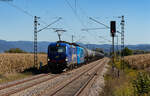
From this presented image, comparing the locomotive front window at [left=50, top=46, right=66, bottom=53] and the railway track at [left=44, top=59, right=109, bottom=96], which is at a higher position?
the locomotive front window at [left=50, top=46, right=66, bottom=53]

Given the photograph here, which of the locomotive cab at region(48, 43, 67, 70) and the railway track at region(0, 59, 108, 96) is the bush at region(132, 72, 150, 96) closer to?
the railway track at region(0, 59, 108, 96)

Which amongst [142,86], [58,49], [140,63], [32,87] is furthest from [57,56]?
[140,63]

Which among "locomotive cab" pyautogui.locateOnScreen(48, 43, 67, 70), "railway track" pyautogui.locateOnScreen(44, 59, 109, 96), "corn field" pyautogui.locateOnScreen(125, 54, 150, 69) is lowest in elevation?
"railway track" pyautogui.locateOnScreen(44, 59, 109, 96)

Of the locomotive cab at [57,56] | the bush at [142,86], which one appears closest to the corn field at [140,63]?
the locomotive cab at [57,56]

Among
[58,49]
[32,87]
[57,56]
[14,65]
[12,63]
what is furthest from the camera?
[14,65]

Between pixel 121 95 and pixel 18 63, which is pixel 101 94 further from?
pixel 18 63

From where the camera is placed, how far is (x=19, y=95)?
13508mm

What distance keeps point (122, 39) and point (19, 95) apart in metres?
15.6

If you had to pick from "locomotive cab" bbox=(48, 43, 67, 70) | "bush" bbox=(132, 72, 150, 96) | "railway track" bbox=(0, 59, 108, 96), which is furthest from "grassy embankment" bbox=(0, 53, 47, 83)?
"bush" bbox=(132, 72, 150, 96)

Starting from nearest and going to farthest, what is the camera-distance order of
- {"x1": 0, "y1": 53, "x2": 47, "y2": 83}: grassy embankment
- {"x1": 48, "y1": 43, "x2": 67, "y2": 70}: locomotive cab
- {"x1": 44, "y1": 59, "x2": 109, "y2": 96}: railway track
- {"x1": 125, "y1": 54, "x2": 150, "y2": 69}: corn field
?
{"x1": 44, "y1": 59, "x2": 109, "y2": 96}: railway track → {"x1": 48, "y1": 43, "x2": 67, "y2": 70}: locomotive cab → {"x1": 0, "y1": 53, "x2": 47, "y2": 83}: grassy embankment → {"x1": 125, "y1": 54, "x2": 150, "y2": 69}: corn field

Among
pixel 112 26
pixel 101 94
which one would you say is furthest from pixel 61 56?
pixel 101 94

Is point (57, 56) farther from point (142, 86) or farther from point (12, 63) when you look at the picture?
point (142, 86)

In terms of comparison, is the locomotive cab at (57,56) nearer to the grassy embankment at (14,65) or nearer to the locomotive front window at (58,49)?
the locomotive front window at (58,49)

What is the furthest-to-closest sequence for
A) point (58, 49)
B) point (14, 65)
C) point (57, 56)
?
point (14, 65), point (58, 49), point (57, 56)
